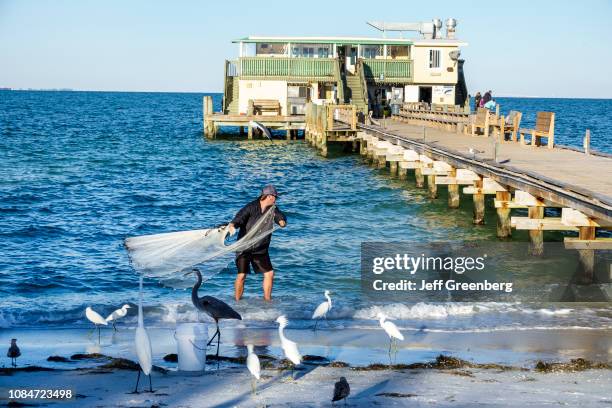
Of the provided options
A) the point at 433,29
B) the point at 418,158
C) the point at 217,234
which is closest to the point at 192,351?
the point at 217,234

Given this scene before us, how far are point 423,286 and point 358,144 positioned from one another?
113 feet

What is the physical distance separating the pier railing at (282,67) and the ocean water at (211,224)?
13.6 feet

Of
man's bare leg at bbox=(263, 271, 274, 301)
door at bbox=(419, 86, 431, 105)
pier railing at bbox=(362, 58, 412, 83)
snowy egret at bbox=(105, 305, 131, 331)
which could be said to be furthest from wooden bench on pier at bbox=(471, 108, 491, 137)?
snowy egret at bbox=(105, 305, 131, 331)

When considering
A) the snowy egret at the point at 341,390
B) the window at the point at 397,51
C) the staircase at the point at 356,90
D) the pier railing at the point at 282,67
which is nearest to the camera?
the snowy egret at the point at 341,390

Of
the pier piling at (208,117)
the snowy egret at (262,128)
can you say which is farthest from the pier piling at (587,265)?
the pier piling at (208,117)

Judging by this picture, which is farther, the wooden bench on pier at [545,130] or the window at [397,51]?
the window at [397,51]

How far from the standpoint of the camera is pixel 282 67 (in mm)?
57219

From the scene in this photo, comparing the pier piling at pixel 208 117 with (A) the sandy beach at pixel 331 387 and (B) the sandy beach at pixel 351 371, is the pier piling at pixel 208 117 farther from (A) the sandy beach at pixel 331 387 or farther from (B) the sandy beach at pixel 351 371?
(A) the sandy beach at pixel 331 387

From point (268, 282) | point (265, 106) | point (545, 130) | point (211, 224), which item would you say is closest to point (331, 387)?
point (268, 282)

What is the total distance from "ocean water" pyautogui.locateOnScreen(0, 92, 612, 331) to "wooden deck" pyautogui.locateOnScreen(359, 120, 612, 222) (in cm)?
180

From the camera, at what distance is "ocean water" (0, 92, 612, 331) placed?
16.2 m

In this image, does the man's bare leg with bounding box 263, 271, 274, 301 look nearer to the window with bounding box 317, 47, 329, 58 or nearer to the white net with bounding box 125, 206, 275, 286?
the white net with bounding box 125, 206, 275, 286

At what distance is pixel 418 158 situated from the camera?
32125 mm

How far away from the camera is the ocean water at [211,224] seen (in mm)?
16172
